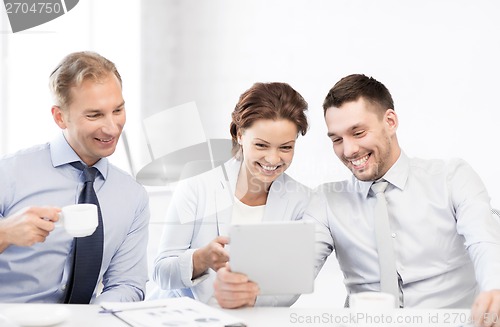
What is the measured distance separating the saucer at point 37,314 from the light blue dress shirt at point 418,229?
891mm

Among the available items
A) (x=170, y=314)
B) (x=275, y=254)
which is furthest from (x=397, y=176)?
(x=170, y=314)

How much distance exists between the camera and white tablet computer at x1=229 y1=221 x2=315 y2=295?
1562 mm

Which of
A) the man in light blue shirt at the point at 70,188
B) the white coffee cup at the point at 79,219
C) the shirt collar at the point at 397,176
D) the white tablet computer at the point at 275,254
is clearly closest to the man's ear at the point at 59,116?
the man in light blue shirt at the point at 70,188

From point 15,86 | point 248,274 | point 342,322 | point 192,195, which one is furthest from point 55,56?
point 342,322

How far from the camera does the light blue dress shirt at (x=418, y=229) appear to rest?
6.61ft

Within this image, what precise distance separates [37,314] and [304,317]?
0.66 m

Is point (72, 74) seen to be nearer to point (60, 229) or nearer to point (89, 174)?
point (89, 174)

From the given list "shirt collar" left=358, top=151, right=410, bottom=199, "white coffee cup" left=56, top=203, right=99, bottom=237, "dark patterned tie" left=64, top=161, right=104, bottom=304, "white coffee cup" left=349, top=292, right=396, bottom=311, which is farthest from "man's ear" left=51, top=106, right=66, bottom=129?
"white coffee cup" left=349, top=292, right=396, bottom=311

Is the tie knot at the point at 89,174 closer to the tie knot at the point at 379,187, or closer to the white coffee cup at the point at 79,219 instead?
the white coffee cup at the point at 79,219

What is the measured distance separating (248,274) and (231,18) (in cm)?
237

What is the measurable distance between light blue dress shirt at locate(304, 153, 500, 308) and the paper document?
598 mm

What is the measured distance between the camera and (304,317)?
1.59 meters

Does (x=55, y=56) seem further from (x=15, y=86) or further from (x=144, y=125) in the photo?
(x=144, y=125)

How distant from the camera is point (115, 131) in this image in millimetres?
1972
